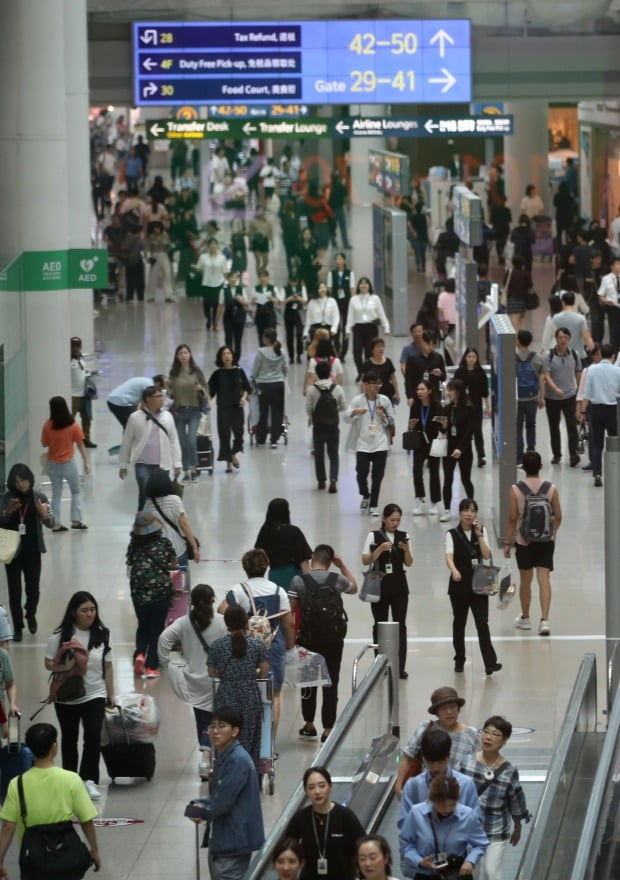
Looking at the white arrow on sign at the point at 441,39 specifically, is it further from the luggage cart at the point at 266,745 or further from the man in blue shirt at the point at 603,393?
the luggage cart at the point at 266,745

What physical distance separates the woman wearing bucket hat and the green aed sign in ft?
36.2

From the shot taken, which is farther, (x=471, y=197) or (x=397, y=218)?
(x=397, y=218)

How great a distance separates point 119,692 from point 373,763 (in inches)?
121

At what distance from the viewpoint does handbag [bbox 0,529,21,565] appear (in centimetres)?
1392

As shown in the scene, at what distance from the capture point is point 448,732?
31.1 feet

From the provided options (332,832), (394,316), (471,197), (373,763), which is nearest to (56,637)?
(373,763)

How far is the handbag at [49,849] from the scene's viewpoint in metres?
8.91

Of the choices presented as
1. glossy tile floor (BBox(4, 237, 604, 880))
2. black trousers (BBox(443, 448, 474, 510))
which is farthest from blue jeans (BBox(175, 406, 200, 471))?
black trousers (BBox(443, 448, 474, 510))

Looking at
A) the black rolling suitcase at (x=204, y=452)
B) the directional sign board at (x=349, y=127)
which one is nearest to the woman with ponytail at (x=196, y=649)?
the black rolling suitcase at (x=204, y=452)

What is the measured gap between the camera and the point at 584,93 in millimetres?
30172

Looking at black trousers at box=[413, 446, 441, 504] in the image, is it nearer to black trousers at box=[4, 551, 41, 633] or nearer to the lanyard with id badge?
black trousers at box=[4, 551, 41, 633]

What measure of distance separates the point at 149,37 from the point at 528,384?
12.2 meters

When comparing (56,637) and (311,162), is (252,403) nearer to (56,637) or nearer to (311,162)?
(56,637)

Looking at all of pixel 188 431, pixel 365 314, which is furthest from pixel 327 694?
pixel 365 314
